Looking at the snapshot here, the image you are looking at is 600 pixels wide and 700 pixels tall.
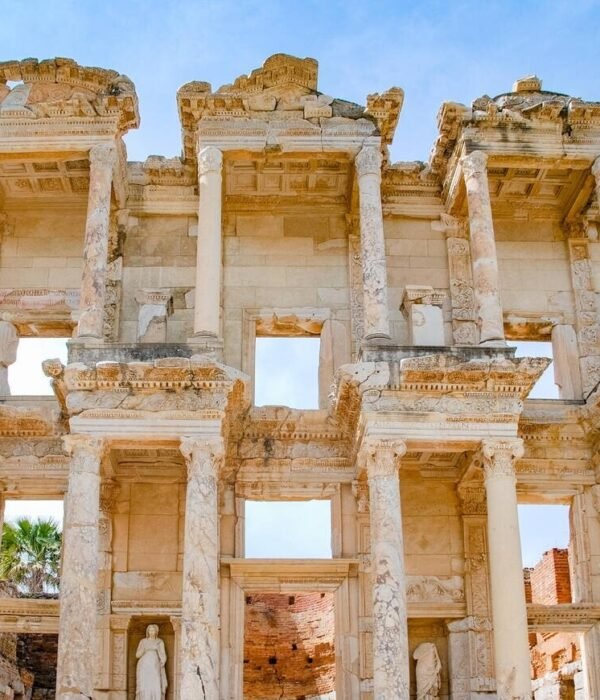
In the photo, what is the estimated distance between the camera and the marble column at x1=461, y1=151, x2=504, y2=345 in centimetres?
1556

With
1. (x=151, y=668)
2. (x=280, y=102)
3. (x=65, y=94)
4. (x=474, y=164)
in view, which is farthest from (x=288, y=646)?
(x=65, y=94)

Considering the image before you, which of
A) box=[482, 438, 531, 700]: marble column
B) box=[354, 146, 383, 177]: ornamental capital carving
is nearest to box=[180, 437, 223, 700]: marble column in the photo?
box=[482, 438, 531, 700]: marble column

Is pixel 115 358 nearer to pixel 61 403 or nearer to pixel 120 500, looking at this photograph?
pixel 61 403

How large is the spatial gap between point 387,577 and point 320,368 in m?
4.62

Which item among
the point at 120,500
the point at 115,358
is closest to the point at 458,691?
the point at 120,500

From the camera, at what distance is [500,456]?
14.6m

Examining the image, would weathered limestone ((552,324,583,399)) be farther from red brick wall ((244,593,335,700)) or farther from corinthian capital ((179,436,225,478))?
red brick wall ((244,593,335,700))

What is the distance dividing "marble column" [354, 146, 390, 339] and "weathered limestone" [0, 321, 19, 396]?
612cm

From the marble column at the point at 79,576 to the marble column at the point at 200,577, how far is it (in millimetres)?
1206

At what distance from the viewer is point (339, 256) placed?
18359mm

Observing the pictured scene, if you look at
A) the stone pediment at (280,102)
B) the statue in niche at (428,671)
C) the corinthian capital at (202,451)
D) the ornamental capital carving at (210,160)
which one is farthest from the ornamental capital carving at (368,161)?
the statue in niche at (428,671)

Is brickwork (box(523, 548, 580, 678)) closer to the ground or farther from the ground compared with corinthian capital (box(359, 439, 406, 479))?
closer to the ground

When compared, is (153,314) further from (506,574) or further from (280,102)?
(506,574)

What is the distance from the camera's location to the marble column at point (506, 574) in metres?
13.5
